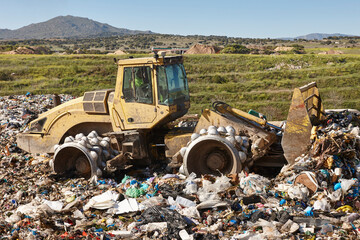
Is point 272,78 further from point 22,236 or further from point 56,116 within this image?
point 22,236

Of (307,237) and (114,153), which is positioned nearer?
(307,237)

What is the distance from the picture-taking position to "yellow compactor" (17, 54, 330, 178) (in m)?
6.79

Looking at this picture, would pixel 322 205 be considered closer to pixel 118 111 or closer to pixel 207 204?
pixel 207 204

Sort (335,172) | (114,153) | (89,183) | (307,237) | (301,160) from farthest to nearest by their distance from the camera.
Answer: (114,153)
(89,183)
(301,160)
(335,172)
(307,237)

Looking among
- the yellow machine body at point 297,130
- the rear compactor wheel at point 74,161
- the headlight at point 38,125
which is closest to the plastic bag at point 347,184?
the yellow machine body at point 297,130

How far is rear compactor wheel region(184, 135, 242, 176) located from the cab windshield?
930 mm

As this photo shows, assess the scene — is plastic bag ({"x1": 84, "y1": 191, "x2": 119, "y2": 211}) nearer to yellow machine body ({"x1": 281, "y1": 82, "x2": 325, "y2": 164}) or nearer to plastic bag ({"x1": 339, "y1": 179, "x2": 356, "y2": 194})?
yellow machine body ({"x1": 281, "y1": 82, "x2": 325, "y2": 164})

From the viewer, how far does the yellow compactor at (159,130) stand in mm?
6785

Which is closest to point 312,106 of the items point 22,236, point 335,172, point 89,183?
point 335,172

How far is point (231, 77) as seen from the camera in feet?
87.2

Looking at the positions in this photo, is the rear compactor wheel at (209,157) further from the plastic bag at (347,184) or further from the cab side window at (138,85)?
the plastic bag at (347,184)

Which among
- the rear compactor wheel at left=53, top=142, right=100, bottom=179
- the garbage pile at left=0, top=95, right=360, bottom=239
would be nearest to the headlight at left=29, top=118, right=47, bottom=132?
the rear compactor wheel at left=53, top=142, right=100, bottom=179

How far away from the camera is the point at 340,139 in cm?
635

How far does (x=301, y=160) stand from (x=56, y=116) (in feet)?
16.6
